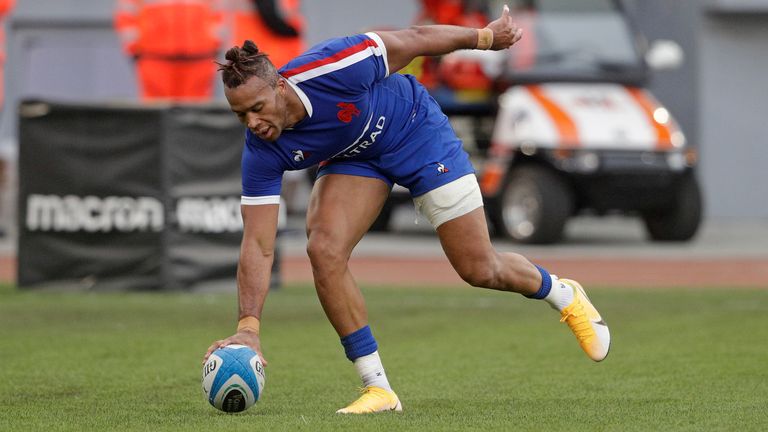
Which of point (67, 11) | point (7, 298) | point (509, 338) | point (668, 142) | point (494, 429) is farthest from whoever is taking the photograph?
point (67, 11)

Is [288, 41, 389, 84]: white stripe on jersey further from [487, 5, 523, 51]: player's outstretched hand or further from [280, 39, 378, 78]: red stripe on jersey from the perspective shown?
[487, 5, 523, 51]: player's outstretched hand

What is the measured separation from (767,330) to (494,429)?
4467mm

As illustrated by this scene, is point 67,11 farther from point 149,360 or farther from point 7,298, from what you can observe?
point 149,360

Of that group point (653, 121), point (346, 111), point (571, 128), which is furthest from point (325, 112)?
point (653, 121)

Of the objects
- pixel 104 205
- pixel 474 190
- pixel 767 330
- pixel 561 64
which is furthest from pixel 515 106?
pixel 474 190

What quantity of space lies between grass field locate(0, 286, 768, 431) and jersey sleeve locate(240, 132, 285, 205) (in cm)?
91

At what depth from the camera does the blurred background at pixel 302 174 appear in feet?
41.0

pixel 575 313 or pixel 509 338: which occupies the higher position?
pixel 575 313

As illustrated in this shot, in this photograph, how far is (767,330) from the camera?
32.7 ft

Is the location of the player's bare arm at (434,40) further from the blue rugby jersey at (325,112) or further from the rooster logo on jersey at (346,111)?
the rooster logo on jersey at (346,111)

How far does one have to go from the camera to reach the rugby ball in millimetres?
6137

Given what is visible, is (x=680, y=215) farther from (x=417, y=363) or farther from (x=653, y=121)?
(x=417, y=363)

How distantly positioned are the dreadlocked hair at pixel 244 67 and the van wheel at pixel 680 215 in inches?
434

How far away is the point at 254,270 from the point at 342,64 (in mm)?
934
